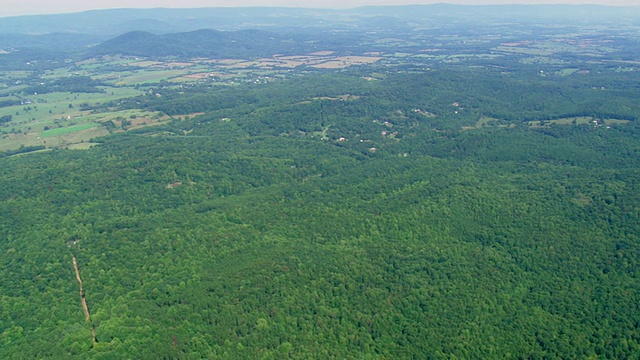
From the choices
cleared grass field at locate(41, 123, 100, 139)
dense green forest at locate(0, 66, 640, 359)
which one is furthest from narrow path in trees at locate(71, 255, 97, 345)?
cleared grass field at locate(41, 123, 100, 139)

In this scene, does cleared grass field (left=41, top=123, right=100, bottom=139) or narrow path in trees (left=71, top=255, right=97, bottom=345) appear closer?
narrow path in trees (left=71, top=255, right=97, bottom=345)

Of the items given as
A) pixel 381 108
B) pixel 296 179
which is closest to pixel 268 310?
pixel 296 179

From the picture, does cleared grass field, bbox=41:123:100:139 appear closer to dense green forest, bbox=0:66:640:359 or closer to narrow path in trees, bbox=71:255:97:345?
dense green forest, bbox=0:66:640:359

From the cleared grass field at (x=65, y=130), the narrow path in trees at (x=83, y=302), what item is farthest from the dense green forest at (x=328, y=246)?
the cleared grass field at (x=65, y=130)

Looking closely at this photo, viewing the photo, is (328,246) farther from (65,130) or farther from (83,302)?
(65,130)

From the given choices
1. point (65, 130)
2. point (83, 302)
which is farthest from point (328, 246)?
point (65, 130)

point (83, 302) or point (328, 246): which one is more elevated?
point (328, 246)

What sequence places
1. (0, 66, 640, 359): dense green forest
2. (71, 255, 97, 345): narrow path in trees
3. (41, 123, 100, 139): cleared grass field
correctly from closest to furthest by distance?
(71, 255, 97, 345): narrow path in trees, (0, 66, 640, 359): dense green forest, (41, 123, 100, 139): cleared grass field

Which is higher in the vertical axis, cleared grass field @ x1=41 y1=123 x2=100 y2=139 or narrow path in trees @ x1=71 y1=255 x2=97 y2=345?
cleared grass field @ x1=41 y1=123 x2=100 y2=139

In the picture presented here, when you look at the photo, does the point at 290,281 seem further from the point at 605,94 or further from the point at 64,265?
the point at 605,94
